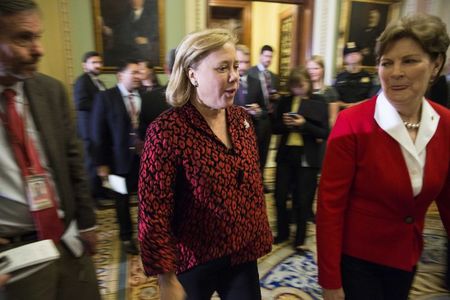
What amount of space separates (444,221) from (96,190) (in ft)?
12.6

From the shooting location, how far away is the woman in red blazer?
1.21m

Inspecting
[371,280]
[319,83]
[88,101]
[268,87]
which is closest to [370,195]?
[371,280]

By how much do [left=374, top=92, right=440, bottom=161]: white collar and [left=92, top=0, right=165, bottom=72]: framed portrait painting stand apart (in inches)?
183

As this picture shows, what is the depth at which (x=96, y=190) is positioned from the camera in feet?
14.1

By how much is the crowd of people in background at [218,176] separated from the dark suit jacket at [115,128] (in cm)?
158

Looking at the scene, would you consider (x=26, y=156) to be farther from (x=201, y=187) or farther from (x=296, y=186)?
(x=296, y=186)

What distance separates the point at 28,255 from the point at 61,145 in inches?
17.1

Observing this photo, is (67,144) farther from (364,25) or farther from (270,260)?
(364,25)

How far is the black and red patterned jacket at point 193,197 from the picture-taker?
1205 mm

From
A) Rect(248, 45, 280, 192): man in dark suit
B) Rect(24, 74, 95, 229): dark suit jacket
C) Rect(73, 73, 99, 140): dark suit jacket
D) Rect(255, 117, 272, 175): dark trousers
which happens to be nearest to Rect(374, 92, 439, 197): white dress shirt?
Rect(24, 74, 95, 229): dark suit jacket

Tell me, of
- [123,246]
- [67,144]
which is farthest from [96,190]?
[67,144]

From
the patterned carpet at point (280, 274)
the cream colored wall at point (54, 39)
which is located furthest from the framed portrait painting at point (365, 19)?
the cream colored wall at point (54, 39)

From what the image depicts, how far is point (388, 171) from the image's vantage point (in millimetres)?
1234

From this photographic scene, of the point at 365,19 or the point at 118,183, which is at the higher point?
the point at 365,19
